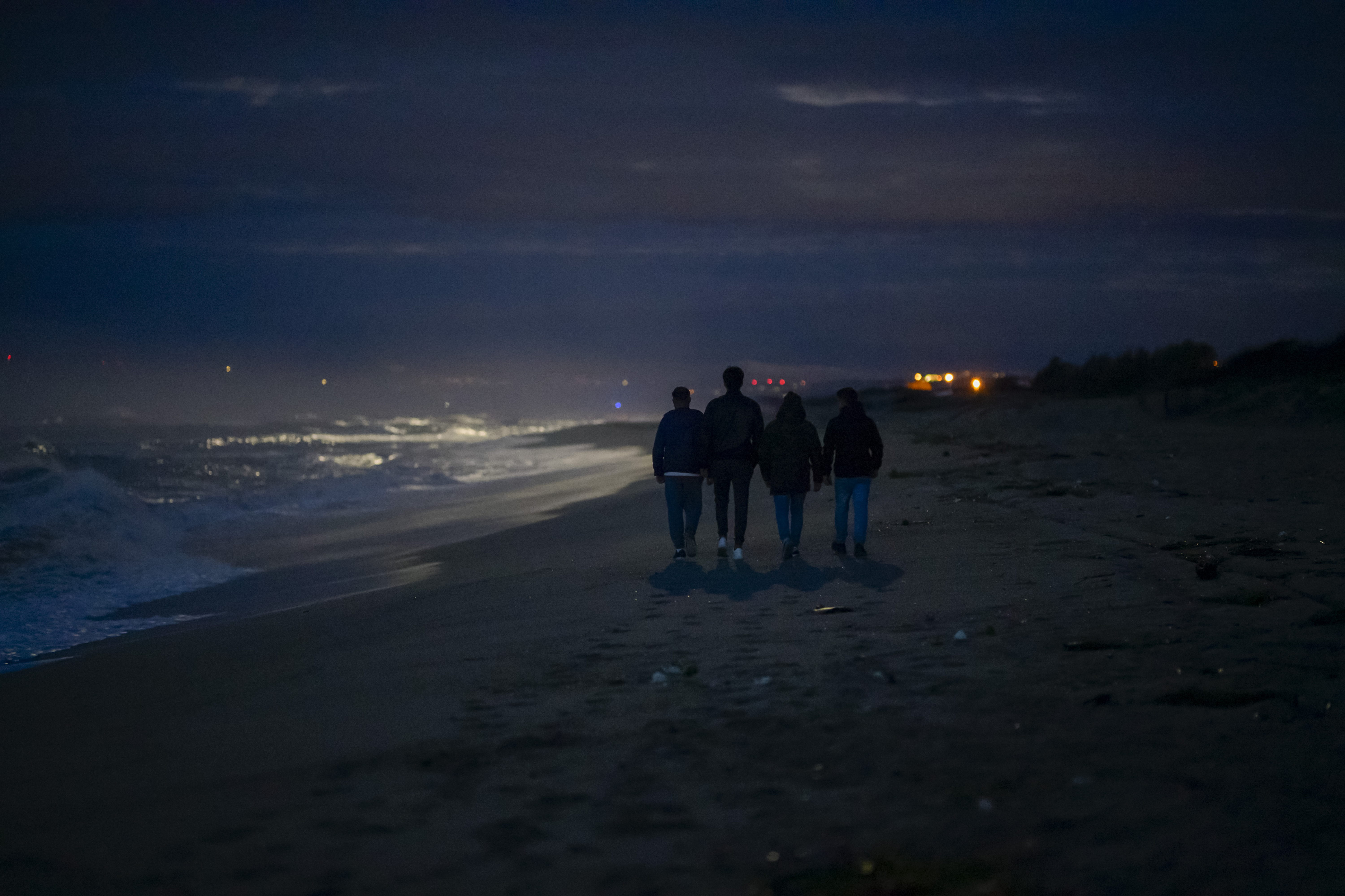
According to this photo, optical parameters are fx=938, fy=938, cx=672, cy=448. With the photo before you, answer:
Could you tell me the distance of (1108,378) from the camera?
57.8 meters

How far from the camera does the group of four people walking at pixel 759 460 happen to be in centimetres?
1055

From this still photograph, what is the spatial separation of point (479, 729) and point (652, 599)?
142 inches

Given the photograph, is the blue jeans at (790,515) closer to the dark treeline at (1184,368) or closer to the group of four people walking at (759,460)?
the group of four people walking at (759,460)

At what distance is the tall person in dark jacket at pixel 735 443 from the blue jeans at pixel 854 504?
3.40ft

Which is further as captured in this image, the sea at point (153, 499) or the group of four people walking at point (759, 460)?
the sea at point (153, 499)

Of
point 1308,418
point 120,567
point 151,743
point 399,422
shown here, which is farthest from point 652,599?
point 399,422

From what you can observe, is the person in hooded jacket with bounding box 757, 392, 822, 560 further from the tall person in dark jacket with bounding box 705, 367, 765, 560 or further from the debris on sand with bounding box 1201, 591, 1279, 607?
the debris on sand with bounding box 1201, 591, 1279, 607

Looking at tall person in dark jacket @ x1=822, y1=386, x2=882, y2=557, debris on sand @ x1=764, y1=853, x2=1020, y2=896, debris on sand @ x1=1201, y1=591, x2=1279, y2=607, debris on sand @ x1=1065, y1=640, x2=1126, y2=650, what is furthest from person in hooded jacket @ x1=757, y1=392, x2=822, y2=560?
debris on sand @ x1=764, y1=853, x2=1020, y2=896

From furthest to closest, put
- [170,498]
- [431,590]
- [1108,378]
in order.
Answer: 1. [1108,378]
2. [170,498]
3. [431,590]

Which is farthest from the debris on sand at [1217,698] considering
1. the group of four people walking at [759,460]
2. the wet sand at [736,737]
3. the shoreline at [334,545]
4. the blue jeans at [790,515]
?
the shoreline at [334,545]

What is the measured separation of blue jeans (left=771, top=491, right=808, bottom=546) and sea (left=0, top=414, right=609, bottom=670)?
6761mm

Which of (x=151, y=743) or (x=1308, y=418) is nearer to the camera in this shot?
(x=151, y=743)

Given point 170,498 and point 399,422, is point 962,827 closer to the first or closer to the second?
point 170,498

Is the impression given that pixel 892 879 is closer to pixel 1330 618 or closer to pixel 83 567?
pixel 1330 618
